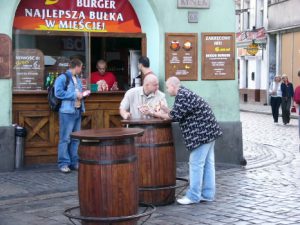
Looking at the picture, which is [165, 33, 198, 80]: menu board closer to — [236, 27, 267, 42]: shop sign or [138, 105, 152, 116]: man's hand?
[138, 105, 152, 116]: man's hand

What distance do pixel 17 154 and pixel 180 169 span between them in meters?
2.73

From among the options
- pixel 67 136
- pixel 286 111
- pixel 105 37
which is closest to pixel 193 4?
pixel 105 37

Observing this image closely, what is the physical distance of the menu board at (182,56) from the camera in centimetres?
1142

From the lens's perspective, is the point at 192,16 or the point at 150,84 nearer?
the point at 150,84

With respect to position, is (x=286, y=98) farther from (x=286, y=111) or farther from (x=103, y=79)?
(x=103, y=79)

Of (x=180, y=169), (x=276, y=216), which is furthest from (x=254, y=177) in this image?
(x=276, y=216)

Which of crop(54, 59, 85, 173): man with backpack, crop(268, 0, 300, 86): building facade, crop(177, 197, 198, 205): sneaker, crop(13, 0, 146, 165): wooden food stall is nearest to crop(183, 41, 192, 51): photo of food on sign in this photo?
crop(13, 0, 146, 165): wooden food stall

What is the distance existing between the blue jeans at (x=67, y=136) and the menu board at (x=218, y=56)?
2.51 m

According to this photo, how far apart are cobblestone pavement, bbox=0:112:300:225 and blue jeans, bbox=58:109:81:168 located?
0.28m

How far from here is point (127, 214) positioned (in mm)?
6434

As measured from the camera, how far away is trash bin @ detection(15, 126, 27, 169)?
10656 millimetres

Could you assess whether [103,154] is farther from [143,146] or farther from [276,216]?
[276,216]

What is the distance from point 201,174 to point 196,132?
0.58m

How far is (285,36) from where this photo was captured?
33.4 m
